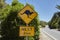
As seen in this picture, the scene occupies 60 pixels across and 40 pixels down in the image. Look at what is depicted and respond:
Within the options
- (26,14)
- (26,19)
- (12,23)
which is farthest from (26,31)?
(12,23)

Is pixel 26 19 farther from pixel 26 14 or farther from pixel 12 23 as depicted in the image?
pixel 12 23

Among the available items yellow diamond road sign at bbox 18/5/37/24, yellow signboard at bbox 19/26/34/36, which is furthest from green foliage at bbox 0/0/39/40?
yellow diamond road sign at bbox 18/5/37/24

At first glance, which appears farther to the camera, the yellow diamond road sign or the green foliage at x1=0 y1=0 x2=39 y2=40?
the green foliage at x1=0 y1=0 x2=39 y2=40

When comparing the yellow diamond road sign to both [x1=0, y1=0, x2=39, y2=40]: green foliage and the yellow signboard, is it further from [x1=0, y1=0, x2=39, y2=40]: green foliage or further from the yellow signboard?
[x1=0, y1=0, x2=39, y2=40]: green foliage

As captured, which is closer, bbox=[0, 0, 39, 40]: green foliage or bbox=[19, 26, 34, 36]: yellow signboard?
bbox=[19, 26, 34, 36]: yellow signboard

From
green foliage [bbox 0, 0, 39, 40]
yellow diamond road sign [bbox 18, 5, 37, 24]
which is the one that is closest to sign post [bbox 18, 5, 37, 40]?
yellow diamond road sign [bbox 18, 5, 37, 24]

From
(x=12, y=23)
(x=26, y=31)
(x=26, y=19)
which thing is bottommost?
(x=26, y=31)

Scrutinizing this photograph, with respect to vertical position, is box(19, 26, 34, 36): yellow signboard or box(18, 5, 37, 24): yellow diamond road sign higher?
box(18, 5, 37, 24): yellow diamond road sign

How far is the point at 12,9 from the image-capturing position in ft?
56.4

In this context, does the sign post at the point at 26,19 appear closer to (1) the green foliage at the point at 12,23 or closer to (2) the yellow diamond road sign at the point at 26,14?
(2) the yellow diamond road sign at the point at 26,14

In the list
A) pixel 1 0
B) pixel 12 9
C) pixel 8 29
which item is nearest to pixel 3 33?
pixel 8 29

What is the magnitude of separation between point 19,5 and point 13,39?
2.43 m

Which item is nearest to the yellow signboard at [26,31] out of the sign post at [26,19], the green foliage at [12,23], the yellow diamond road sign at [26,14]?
the sign post at [26,19]

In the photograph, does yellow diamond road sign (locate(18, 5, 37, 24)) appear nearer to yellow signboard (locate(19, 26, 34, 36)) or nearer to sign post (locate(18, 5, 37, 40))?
sign post (locate(18, 5, 37, 40))
